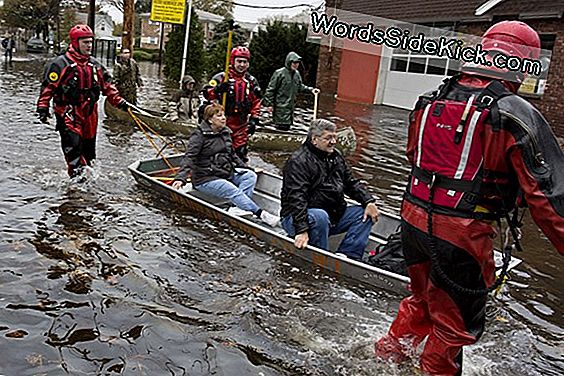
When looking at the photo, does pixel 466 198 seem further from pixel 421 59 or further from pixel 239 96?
pixel 421 59

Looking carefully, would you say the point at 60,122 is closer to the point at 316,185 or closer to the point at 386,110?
the point at 316,185

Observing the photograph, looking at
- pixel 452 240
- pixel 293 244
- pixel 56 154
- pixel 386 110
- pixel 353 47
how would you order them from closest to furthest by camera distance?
1. pixel 452 240
2. pixel 293 244
3. pixel 56 154
4. pixel 386 110
5. pixel 353 47

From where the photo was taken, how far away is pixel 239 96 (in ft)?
30.5

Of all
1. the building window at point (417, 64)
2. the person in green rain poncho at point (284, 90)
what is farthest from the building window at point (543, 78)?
the person in green rain poncho at point (284, 90)

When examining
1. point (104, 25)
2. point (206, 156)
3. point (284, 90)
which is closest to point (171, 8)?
point (284, 90)


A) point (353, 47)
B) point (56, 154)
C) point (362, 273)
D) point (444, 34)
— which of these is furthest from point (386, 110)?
point (362, 273)

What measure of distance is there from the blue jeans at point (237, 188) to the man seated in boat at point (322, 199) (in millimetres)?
1085

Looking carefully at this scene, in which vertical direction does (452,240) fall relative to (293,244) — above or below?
above

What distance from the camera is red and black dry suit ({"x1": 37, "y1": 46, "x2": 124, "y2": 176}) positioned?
7.93 m

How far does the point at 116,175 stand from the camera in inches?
376

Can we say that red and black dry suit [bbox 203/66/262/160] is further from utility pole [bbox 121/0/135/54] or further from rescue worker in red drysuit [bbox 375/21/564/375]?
utility pole [bbox 121/0/135/54]

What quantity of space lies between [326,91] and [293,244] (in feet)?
80.9

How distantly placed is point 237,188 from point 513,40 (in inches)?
186

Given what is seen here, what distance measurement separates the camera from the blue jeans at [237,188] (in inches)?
297
